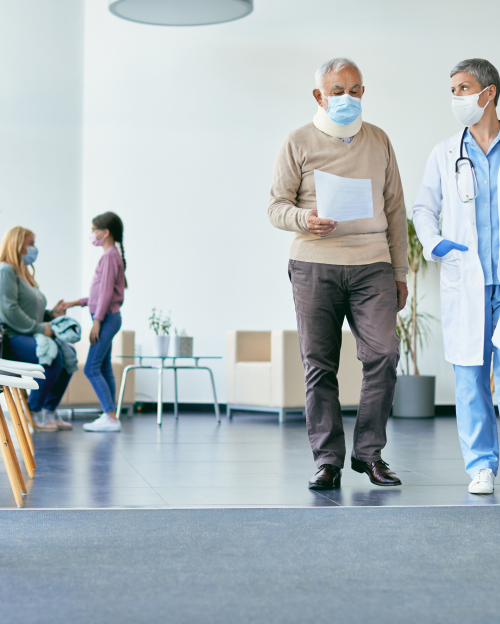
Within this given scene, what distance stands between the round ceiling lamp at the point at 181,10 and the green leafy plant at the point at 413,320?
7.10ft

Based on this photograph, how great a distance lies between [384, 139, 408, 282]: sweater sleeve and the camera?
113 inches

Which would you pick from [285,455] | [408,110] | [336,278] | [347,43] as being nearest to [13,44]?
[347,43]

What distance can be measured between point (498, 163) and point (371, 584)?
1.66 m

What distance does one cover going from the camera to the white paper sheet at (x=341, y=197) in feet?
8.89

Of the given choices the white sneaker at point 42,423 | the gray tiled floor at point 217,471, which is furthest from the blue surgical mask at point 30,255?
the gray tiled floor at point 217,471

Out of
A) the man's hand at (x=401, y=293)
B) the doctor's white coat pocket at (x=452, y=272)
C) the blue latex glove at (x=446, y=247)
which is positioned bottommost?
the man's hand at (x=401, y=293)

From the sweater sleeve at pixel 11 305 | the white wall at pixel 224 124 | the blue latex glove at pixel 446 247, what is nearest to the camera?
the blue latex glove at pixel 446 247

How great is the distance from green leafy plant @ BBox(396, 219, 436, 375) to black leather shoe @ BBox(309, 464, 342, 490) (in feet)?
12.0

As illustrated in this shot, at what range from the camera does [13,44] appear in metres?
7.30

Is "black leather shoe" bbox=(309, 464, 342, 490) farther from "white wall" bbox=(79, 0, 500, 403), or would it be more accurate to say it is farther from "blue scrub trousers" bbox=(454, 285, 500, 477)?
"white wall" bbox=(79, 0, 500, 403)

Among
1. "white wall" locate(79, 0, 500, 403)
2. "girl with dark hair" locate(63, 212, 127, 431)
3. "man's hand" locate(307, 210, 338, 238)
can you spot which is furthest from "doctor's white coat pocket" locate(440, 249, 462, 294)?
"white wall" locate(79, 0, 500, 403)

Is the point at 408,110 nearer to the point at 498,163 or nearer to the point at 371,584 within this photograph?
the point at 498,163

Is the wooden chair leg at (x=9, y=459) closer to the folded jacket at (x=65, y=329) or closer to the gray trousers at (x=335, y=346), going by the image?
the gray trousers at (x=335, y=346)

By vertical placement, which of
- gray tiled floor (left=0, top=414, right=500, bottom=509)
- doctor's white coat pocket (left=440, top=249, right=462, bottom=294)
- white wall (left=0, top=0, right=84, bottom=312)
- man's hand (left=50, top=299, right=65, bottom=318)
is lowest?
gray tiled floor (left=0, top=414, right=500, bottom=509)
